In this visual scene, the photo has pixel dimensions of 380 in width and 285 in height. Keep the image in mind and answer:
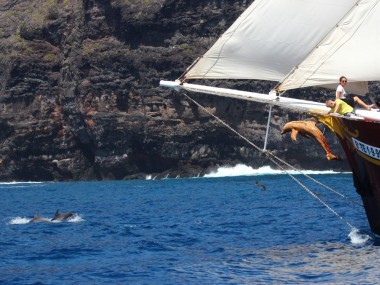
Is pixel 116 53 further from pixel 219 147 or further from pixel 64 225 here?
pixel 64 225

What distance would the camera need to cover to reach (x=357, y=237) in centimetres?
1870

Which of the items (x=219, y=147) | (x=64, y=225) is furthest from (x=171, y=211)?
(x=219, y=147)

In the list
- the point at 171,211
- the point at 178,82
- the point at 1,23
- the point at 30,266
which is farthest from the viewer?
the point at 1,23

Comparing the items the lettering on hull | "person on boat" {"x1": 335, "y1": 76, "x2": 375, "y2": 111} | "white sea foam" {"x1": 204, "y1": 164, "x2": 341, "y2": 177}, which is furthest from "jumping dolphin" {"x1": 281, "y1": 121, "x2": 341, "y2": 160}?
"white sea foam" {"x1": 204, "y1": 164, "x2": 341, "y2": 177}

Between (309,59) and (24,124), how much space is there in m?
65.9

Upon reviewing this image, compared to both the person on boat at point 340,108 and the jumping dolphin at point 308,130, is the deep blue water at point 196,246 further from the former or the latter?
the person on boat at point 340,108

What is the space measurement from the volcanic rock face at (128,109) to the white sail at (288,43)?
187 feet

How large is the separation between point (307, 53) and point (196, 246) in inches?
258

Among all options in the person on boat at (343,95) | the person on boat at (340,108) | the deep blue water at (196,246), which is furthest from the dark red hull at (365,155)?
the deep blue water at (196,246)

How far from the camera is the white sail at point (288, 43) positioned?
16391 mm

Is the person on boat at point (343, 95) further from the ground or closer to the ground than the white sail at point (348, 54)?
closer to the ground

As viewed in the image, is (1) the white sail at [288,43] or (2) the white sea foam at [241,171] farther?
(2) the white sea foam at [241,171]

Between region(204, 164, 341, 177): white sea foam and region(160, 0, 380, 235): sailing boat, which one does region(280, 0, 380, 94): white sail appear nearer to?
region(160, 0, 380, 235): sailing boat

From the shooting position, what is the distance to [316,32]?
16828mm
